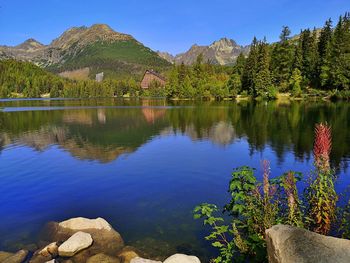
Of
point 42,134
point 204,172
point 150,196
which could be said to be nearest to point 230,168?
point 204,172

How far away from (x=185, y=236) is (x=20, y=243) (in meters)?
7.72

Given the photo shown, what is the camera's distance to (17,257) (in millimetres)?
12203

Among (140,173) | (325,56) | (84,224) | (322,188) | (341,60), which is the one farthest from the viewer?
(325,56)

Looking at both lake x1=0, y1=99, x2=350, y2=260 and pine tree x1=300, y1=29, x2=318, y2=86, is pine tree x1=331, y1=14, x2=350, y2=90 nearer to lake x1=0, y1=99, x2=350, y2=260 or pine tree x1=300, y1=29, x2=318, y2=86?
pine tree x1=300, y1=29, x2=318, y2=86

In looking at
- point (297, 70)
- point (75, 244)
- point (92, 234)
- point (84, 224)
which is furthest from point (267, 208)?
point (297, 70)

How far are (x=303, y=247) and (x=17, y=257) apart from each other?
11418 mm

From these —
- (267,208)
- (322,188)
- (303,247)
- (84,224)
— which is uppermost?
(303,247)

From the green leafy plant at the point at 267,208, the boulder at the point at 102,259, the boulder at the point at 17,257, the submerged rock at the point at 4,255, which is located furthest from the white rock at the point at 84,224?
the green leafy plant at the point at 267,208

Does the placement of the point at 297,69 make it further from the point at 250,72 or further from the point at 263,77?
the point at 250,72

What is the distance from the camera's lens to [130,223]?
15578mm

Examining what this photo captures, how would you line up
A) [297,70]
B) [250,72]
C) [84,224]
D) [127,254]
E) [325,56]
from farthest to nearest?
[250,72] < [297,70] < [325,56] < [84,224] < [127,254]

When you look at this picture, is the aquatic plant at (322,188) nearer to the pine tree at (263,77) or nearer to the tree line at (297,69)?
the tree line at (297,69)

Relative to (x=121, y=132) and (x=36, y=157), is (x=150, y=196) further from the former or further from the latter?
(x=121, y=132)

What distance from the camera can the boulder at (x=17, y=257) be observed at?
1196 centimetres
